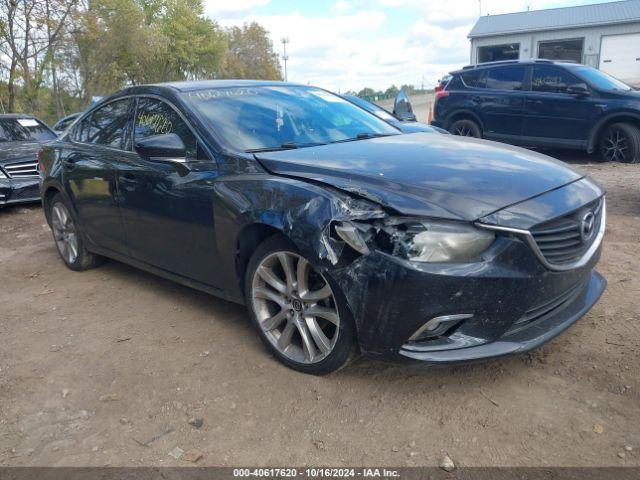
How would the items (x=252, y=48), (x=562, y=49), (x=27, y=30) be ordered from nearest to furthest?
(x=27, y=30) < (x=562, y=49) < (x=252, y=48)

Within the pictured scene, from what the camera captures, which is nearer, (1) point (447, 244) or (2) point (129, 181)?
(1) point (447, 244)

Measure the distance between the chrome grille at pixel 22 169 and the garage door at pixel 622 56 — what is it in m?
26.7

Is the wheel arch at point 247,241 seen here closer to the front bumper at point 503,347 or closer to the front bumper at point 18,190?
the front bumper at point 503,347

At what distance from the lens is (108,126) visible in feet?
15.6

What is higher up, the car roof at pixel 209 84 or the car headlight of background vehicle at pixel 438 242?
the car roof at pixel 209 84

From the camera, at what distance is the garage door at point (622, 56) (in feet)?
89.4

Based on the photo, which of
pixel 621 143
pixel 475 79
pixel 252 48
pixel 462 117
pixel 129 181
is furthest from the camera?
pixel 252 48

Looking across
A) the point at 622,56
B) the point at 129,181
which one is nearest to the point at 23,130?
the point at 129,181

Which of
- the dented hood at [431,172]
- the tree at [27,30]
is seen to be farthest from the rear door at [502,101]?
the tree at [27,30]

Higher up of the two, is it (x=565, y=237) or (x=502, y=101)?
(x=502, y=101)

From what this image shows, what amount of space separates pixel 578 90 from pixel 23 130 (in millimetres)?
9544

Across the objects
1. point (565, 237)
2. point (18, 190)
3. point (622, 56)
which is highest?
point (622, 56)

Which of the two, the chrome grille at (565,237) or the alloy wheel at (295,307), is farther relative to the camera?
the alloy wheel at (295,307)

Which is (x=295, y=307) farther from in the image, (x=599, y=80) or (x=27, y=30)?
(x=27, y=30)
